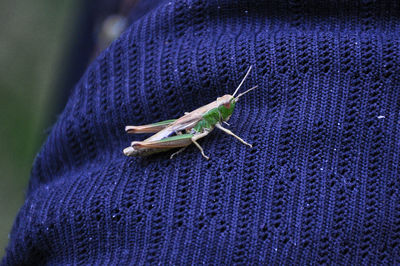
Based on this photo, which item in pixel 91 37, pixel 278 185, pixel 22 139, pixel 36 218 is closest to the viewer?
pixel 278 185

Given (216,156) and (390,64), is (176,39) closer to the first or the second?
(216,156)

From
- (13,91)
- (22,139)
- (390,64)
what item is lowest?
(22,139)

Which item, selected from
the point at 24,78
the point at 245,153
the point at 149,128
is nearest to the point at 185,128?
the point at 149,128

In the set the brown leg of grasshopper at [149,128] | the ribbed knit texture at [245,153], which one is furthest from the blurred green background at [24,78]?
the brown leg of grasshopper at [149,128]

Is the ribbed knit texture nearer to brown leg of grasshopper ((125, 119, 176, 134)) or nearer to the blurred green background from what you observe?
brown leg of grasshopper ((125, 119, 176, 134))

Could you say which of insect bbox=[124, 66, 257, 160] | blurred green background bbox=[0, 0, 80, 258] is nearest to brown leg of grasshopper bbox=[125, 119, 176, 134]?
insect bbox=[124, 66, 257, 160]

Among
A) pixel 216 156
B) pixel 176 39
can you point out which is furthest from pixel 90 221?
pixel 176 39
